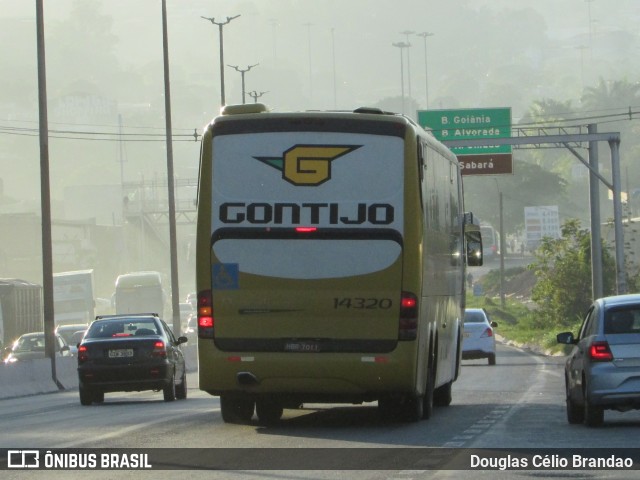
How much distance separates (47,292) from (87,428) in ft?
73.6

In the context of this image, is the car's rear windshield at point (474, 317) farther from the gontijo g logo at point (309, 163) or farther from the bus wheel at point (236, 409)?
the gontijo g logo at point (309, 163)

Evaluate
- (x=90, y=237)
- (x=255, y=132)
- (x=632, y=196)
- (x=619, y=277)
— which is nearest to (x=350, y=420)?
(x=255, y=132)

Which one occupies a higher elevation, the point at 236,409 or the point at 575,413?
the point at 236,409

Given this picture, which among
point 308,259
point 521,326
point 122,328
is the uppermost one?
point 308,259

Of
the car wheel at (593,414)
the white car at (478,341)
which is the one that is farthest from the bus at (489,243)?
the car wheel at (593,414)

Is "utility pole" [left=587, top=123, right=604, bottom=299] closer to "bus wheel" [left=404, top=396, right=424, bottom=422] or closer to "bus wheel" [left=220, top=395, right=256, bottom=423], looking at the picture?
"bus wheel" [left=404, top=396, right=424, bottom=422]

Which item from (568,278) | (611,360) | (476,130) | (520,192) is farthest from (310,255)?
(520,192)

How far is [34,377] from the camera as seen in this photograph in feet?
120

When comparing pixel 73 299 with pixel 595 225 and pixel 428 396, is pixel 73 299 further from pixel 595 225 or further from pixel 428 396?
pixel 428 396

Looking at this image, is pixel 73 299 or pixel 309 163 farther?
pixel 73 299

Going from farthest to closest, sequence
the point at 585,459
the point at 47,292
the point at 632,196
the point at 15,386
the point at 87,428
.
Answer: the point at 632,196 → the point at 47,292 → the point at 15,386 → the point at 87,428 → the point at 585,459

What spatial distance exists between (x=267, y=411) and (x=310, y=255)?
276cm

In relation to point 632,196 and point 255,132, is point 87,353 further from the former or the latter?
point 632,196

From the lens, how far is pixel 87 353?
26.6m
